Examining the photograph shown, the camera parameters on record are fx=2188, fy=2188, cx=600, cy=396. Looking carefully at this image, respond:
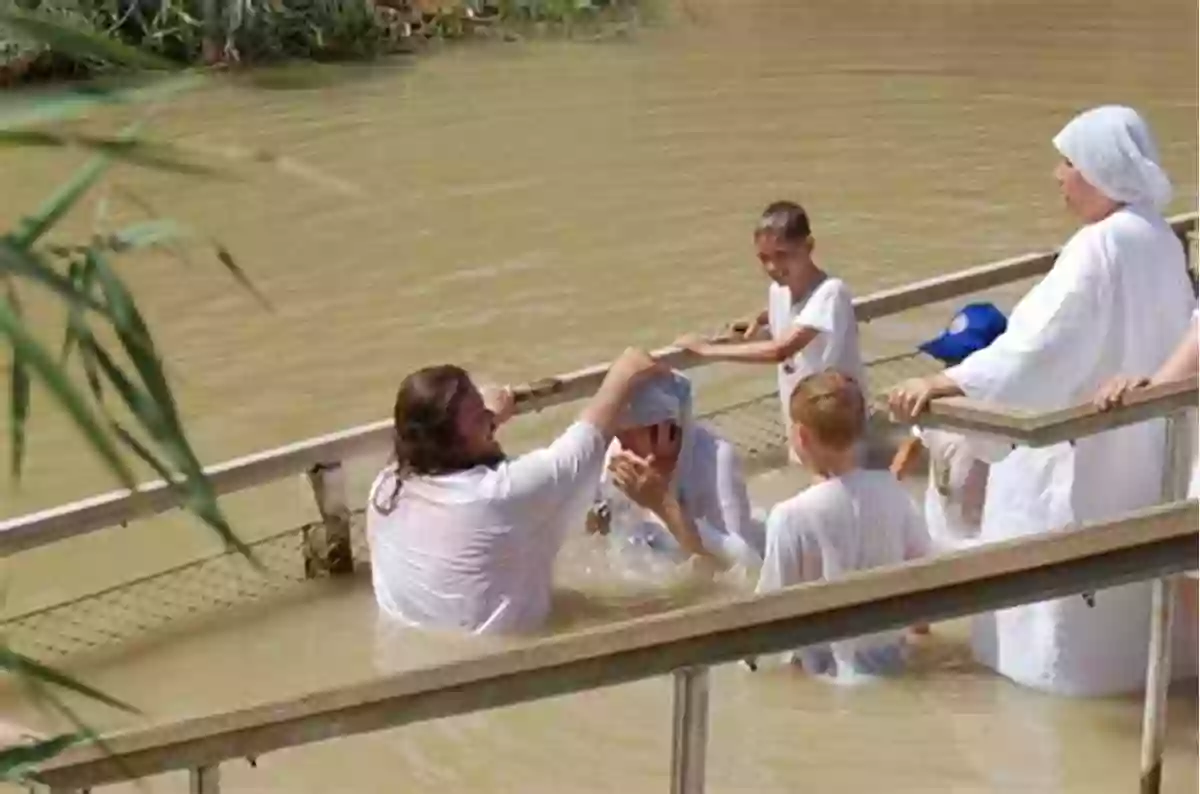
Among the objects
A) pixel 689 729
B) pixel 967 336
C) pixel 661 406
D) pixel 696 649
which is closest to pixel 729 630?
pixel 696 649

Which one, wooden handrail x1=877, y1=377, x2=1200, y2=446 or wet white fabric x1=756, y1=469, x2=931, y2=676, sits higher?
wooden handrail x1=877, y1=377, x2=1200, y2=446

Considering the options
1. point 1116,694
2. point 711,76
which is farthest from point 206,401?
point 711,76

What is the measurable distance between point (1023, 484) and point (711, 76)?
959cm

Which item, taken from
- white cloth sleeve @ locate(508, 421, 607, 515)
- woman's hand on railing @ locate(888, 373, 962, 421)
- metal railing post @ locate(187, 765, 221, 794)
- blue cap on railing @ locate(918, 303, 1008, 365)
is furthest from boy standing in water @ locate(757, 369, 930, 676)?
metal railing post @ locate(187, 765, 221, 794)

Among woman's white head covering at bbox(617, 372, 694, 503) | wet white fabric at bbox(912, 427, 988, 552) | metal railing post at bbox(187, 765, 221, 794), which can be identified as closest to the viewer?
metal railing post at bbox(187, 765, 221, 794)

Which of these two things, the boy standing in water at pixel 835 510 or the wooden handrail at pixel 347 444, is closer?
the boy standing in water at pixel 835 510

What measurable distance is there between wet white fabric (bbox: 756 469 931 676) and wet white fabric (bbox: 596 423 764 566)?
2.37 feet

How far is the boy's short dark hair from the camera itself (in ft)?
17.5

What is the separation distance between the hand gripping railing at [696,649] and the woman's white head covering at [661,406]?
2236 millimetres

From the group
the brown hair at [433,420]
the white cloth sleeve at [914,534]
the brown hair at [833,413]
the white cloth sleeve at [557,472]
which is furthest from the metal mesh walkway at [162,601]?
the white cloth sleeve at [914,534]

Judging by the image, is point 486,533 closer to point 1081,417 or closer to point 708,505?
point 708,505

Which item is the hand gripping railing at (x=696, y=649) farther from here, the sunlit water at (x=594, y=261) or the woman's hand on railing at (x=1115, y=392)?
the woman's hand on railing at (x=1115, y=392)

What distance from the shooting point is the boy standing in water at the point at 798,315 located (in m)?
5.38

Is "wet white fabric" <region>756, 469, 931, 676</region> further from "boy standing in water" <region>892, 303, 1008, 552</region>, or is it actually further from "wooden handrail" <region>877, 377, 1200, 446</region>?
"wooden handrail" <region>877, 377, 1200, 446</region>
